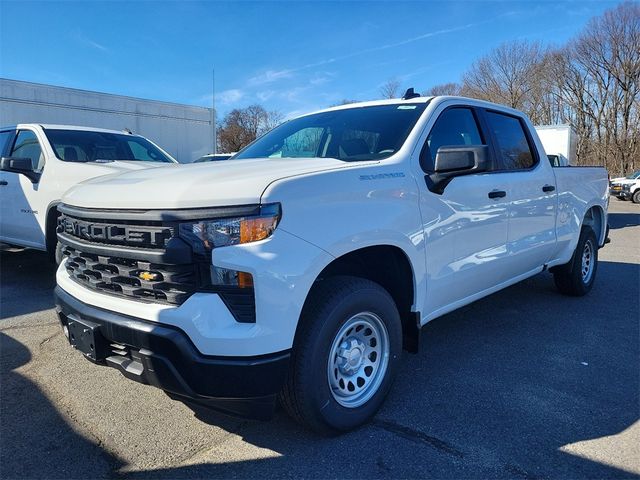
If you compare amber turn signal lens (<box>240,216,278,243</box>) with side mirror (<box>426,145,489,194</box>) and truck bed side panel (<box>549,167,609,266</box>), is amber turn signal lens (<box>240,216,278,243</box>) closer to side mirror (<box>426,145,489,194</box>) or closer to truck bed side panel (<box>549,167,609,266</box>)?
side mirror (<box>426,145,489,194</box>)

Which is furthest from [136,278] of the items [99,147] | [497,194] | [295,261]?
[99,147]

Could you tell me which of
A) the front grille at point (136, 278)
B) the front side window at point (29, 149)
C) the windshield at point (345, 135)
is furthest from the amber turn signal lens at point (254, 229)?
the front side window at point (29, 149)

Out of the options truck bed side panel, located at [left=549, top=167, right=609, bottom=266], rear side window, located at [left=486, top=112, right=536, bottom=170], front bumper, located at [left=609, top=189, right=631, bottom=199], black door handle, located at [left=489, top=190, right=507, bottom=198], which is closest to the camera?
black door handle, located at [left=489, top=190, right=507, bottom=198]

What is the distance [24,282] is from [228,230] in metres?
5.32

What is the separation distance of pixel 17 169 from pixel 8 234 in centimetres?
108

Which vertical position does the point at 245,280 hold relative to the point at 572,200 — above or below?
below

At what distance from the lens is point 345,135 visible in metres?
3.62

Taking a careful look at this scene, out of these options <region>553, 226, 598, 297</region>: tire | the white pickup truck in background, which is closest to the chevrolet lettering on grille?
<region>553, 226, 598, 297</region>: tire

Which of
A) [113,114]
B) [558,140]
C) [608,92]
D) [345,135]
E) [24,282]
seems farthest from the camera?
[608,92]

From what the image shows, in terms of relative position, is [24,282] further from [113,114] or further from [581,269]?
[113,114]

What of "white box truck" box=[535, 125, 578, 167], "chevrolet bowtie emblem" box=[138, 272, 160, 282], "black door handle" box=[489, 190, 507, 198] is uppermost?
"white box truck" box=[535, 125, 578, 167]

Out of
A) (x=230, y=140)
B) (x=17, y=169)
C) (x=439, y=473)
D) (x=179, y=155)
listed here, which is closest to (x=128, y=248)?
(x=439, y=473)

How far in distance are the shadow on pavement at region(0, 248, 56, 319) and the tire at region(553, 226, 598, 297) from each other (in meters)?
5.68

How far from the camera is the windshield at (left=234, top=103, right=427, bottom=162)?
331 centimetres
